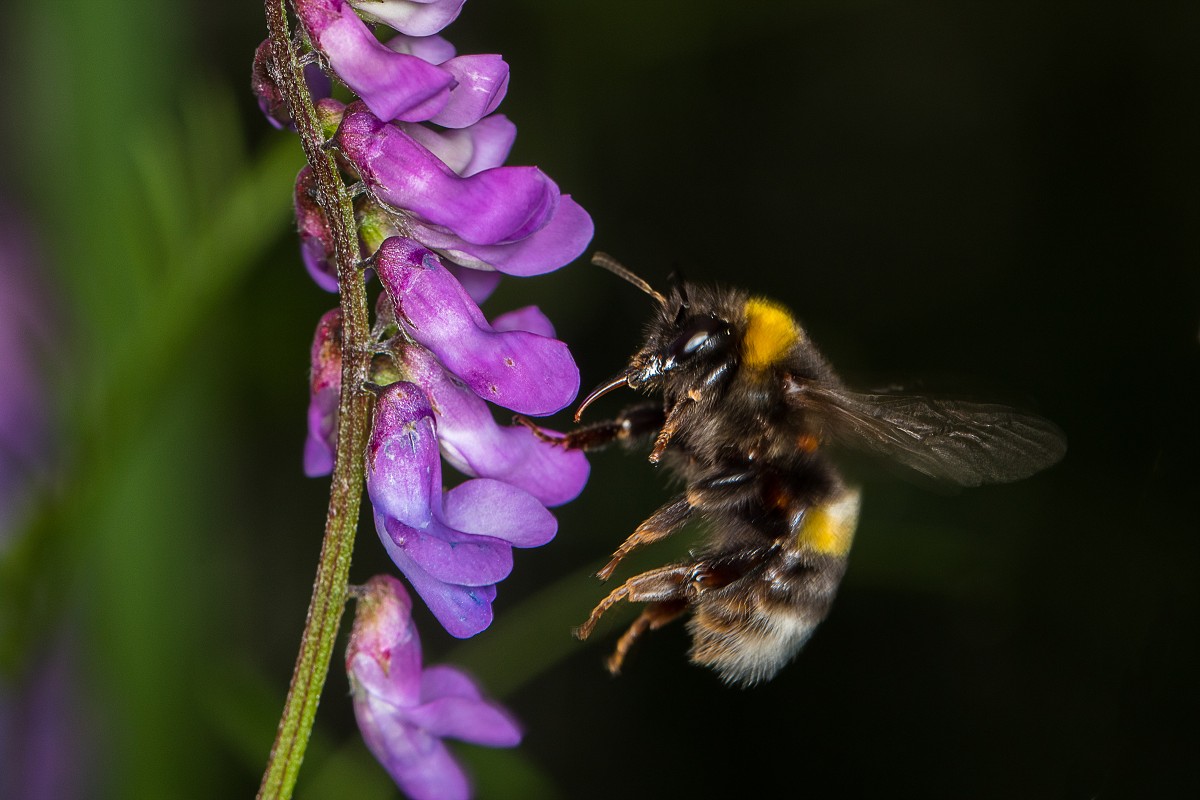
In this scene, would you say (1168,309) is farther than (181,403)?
Yes

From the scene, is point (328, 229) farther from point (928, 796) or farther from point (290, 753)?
point (928, 796)

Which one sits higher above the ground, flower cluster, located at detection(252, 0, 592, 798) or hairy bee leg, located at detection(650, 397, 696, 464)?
flower cluster, located at detection(252, 0, 592, 798)

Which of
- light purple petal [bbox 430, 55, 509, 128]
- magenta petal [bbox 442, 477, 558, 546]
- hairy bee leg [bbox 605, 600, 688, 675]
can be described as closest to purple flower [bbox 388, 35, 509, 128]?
light purple petal [bbox 430, 55, 509, 128]

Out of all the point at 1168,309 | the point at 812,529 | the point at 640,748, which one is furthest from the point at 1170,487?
the point at 812,529

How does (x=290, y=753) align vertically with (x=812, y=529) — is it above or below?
above

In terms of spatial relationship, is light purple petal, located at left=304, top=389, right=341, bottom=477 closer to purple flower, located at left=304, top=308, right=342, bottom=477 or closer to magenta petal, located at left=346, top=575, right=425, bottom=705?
purple flower, located at left=304, top=308, right=342, bottom=477
